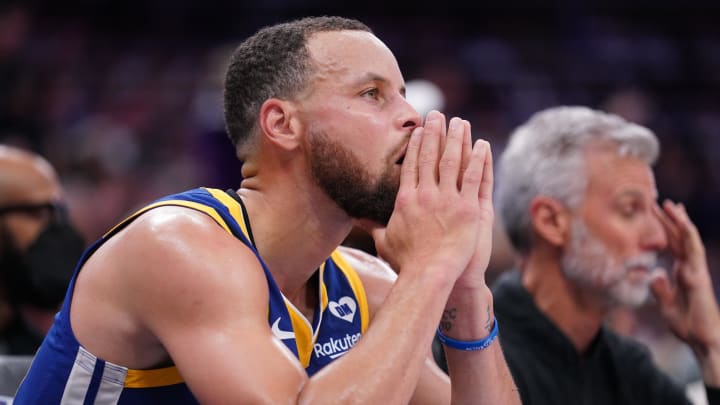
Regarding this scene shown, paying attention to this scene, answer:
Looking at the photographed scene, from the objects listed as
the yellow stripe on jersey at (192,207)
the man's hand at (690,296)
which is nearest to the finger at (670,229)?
the man's hand at (690,296)

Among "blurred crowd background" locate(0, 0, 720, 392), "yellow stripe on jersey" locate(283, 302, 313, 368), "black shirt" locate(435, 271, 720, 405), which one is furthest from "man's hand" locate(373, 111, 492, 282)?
"blurred crowd background" locate(0, 0, 720, 392)

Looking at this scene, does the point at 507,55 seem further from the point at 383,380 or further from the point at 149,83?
the point at 383,380

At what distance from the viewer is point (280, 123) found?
7.74 feet

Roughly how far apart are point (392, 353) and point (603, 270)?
5.17 ft

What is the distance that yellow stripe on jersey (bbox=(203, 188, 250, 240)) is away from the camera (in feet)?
7.36

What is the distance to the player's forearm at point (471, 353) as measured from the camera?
7.69 feet

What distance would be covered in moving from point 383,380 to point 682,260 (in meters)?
1.88

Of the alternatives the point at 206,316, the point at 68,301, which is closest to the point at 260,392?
the point at 206,316

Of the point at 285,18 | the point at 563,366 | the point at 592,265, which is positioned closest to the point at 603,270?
the point at 592,265

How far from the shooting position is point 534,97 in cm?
908

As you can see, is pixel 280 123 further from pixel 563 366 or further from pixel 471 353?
pixel 563 366

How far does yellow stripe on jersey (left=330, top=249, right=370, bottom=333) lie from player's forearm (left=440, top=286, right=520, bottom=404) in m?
0.27

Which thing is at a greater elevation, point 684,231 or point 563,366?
point 684,231

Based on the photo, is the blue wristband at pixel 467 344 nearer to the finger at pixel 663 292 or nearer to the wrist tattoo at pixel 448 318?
the wrist tattoo at pixel 448 318
